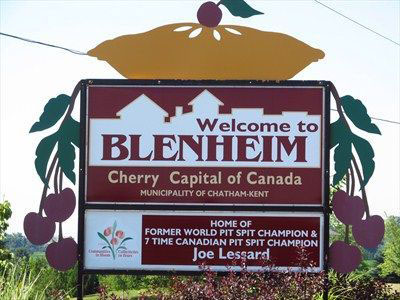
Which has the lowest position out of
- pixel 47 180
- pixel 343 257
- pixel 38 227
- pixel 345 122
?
pixel 343 257

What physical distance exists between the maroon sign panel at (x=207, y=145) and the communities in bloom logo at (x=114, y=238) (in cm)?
41

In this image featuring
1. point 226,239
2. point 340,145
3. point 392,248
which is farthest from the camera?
point 392,248

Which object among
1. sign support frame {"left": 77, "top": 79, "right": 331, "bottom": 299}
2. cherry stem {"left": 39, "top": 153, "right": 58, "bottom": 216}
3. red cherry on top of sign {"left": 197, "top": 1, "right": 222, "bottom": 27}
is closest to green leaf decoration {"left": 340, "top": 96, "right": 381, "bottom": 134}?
sign support frame {"left": 77, "top": 79, "right": 331, "bottom": 299}

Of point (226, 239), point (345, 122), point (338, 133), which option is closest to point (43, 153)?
point (226, 239)

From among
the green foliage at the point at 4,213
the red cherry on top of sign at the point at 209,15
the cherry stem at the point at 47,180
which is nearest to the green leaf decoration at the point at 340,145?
the red cherry on top of sign at the point at 209,15

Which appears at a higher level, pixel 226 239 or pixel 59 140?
pixel 59 140

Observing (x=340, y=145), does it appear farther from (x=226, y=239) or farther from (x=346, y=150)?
(x=226, y=239)

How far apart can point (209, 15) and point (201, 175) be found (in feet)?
7.33

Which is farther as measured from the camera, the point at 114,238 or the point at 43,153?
the point at 43,153

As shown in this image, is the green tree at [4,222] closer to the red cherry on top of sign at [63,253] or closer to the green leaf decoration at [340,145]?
the red cherry on top of sign at [63,253]

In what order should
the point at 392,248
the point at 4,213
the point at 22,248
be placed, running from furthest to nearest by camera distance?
the point at 22,248, the point at 392,248, the point at 4,213

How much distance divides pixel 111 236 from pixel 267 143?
7.96ft

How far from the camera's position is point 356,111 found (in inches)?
432

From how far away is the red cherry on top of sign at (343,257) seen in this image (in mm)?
10797
